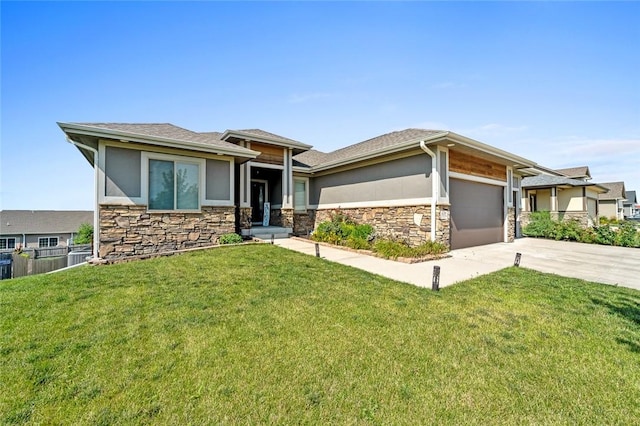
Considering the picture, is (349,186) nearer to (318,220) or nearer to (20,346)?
(318,220)

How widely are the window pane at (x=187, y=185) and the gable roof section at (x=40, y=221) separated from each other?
3300 centimetres

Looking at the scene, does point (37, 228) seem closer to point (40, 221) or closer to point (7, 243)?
point (40, 221)

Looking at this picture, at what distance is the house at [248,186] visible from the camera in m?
7.94

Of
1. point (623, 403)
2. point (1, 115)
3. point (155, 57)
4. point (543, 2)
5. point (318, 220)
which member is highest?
point (543, 2)

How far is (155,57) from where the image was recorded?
8.08 m

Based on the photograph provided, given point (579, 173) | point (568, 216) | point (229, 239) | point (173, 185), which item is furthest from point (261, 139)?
point (579, 173)

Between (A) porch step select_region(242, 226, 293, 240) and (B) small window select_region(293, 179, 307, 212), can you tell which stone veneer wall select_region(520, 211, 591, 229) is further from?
(A) porch step select_region(242, 226, 293, 240)

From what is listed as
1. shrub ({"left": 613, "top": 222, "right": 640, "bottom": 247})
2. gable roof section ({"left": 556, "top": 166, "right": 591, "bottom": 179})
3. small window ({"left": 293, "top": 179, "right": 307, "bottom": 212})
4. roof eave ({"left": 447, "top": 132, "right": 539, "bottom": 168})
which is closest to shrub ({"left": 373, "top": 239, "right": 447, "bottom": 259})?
roof eave ({"left": 447, "top": 132, "right": 539, "bottom": 168})

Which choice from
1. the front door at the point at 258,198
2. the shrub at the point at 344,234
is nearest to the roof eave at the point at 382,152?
the shrub at the point at 344,234

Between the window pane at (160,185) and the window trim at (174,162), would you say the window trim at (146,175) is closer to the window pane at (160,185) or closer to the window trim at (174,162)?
the window trim at (174,162)

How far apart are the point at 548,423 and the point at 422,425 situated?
3.15 ft

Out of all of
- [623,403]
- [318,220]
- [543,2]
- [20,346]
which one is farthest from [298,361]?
[318,220]

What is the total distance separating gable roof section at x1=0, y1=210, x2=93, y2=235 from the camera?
93.6ft

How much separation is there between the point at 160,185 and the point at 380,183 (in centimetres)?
798
